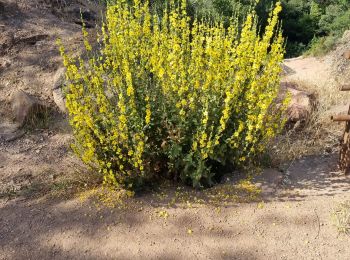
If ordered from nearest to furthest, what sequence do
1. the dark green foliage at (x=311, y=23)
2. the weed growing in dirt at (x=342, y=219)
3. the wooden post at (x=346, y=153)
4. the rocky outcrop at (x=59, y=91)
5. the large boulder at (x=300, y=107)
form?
the weed growing in dirt at (x=342, y=219) < the wooden post at (x=346, y=153) < the large boulder at (x=300, y=107) < the rocky outcrop at (x=59, y=91) < the dark green foliage at (x=311, y=23)

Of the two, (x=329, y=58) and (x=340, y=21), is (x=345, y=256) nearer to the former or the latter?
(x=329, y=58)

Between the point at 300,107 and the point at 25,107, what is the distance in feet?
11.4

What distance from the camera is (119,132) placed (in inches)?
113

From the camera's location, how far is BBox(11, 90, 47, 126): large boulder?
4.61m

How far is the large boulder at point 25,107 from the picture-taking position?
4.61 metres

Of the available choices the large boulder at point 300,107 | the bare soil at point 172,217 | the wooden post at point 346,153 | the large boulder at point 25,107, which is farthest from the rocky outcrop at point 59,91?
the wooden post at point 346,153

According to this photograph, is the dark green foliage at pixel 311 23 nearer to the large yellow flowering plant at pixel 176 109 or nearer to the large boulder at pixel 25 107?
the large boulder at pixel 25 107

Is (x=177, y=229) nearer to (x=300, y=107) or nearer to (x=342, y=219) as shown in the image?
(x=342, y=219)

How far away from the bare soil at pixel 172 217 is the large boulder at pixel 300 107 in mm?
748

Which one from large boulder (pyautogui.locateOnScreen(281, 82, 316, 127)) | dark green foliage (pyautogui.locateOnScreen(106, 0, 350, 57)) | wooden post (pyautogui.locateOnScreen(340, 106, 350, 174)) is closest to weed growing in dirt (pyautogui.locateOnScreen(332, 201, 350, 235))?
wooden post (pyautogui.locateOnScreen(340, 106, 350, 174))

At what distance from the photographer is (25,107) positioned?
4625mm

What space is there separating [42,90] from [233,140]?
126 inches

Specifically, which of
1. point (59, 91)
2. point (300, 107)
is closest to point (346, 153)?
point (300, 107)

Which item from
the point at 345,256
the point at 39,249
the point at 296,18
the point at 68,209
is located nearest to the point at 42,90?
the point at 68,209
